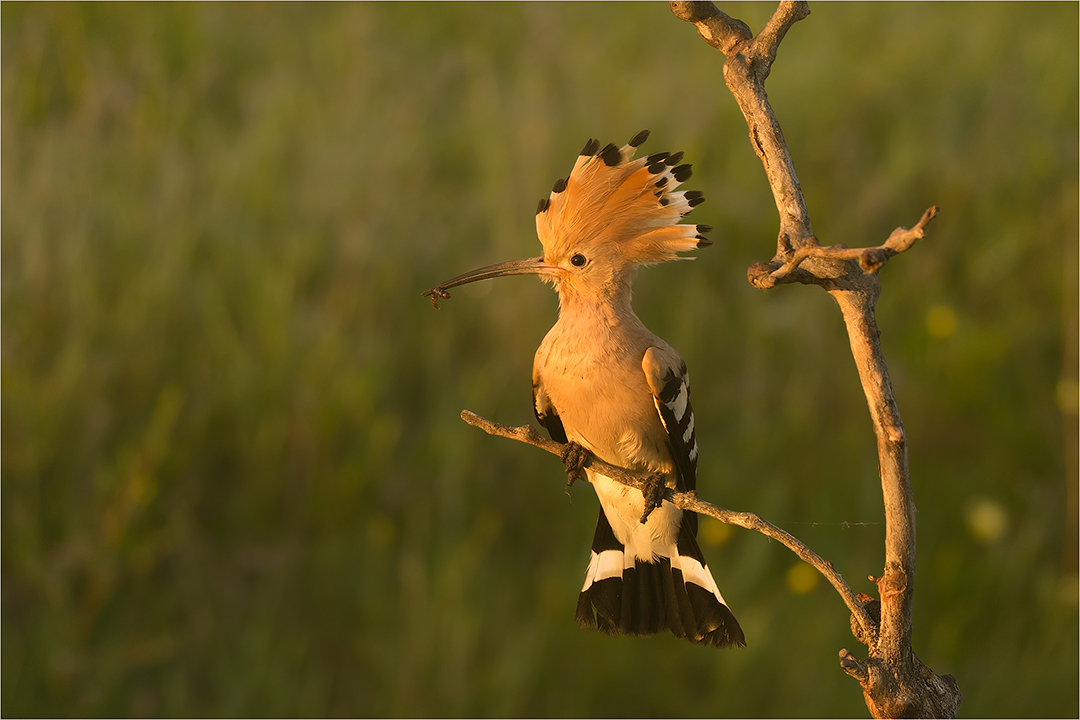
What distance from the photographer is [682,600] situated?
1145mm

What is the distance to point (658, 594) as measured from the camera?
1.14 meters

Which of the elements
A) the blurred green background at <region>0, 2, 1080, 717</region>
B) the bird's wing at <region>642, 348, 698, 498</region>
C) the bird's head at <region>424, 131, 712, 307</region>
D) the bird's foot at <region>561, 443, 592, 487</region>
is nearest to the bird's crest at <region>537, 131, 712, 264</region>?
the bird's head at <region>424, 131, 712, 307</region>

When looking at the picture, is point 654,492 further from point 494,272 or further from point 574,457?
point 494,272

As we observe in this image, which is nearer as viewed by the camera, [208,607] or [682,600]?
[682,600]

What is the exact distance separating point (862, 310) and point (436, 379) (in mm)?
2751

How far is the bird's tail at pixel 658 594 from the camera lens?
3.27ft

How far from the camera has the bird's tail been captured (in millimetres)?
997

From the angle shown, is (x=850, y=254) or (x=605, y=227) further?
(x=605, y=227)

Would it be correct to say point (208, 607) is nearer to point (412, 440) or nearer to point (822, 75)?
point (412, 440)

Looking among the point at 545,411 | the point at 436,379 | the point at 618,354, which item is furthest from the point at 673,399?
the point at 436,379

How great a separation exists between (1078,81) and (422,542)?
398 cm

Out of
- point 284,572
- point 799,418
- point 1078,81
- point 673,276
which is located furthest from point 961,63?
point 284,572

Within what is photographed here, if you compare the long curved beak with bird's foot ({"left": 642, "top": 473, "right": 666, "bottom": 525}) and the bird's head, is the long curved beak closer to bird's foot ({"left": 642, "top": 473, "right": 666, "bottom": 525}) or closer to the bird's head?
the bird's head

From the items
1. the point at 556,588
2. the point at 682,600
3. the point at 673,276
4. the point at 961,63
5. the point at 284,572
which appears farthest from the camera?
the point at 961,63
